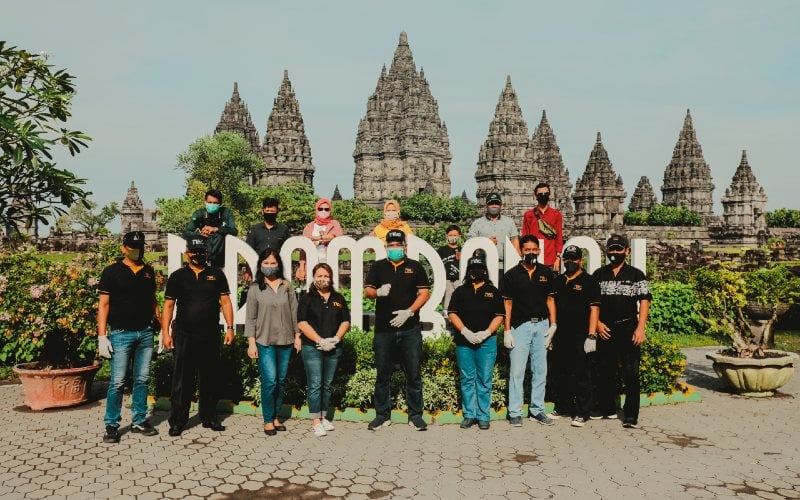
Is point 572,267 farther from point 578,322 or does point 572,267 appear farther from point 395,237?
point 395,237

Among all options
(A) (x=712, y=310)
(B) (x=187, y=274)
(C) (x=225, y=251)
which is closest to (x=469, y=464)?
(B) (x=187, y=274)

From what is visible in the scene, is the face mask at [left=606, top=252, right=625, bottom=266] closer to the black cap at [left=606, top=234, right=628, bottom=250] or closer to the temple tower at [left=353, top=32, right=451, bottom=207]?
the black cap at [left=606, top=234, right=628, bottom=250]

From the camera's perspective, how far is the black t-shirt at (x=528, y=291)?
7.72 meters

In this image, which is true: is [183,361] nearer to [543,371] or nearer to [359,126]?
[543,371]

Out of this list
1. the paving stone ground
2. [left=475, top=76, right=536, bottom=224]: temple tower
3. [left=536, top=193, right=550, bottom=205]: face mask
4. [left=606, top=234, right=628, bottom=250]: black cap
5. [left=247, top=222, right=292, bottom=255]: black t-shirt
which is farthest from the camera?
[left=475, top=76, right=536, bottom=224]: temple tower

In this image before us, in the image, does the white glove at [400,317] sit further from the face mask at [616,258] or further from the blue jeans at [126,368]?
the blue jeans at [126,368]

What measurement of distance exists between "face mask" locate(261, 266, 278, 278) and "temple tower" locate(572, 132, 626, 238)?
3009 centimetres

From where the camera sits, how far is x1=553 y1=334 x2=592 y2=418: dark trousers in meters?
7.93

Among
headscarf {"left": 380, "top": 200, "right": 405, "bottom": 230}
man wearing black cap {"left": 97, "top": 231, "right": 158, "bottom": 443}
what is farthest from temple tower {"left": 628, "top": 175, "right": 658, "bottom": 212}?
man wearing black cap {"left": 97, "top": 231, "right": 158, "bottom": 443}

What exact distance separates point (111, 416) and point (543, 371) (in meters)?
5.33

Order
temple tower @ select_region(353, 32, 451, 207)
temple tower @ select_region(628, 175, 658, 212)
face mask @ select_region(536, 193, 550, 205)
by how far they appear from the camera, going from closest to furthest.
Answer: face mask @ select_region(536, 193, 550, 205) → temple tower @ select_region(628, 175, 658, 212) → temple tower @ select_region(353, 32, 451, 207)

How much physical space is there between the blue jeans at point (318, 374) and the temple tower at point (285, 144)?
6623 centimetres

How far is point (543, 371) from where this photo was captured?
7906mm

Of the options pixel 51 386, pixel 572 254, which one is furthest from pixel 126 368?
pixel 572 254
